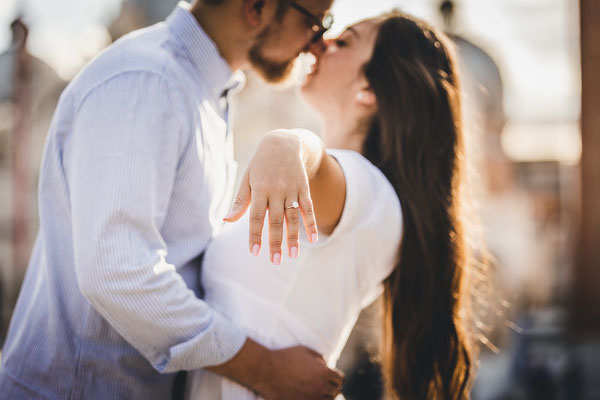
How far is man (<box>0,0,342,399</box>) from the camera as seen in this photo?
1.80m

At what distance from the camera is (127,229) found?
179 cm

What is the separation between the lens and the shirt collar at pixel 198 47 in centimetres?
227

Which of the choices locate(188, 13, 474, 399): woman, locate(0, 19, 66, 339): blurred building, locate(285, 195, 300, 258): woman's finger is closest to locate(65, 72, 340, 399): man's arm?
locate(188, 13, 474, 399): woman

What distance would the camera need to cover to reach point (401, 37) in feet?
8.36

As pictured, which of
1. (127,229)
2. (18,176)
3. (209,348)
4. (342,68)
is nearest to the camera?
(127,229)

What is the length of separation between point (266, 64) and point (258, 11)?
0.26 meters

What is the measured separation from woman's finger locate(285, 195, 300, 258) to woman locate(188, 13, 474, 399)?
11.6 inches

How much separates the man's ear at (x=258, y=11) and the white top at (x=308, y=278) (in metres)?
0.76

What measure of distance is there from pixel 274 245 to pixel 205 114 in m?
0.94

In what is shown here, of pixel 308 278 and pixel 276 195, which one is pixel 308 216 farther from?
pixel 308 278

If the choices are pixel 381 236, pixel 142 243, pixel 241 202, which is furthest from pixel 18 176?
pixel 241 202

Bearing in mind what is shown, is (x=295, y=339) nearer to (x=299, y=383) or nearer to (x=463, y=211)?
(x=299, y=383)

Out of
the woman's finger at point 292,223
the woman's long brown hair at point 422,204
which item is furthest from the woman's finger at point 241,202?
the woman's long brown hair at point 422,204

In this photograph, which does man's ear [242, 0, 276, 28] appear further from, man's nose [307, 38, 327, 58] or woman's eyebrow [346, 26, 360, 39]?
woman's eyebrow [346, 26, 360, 39]
